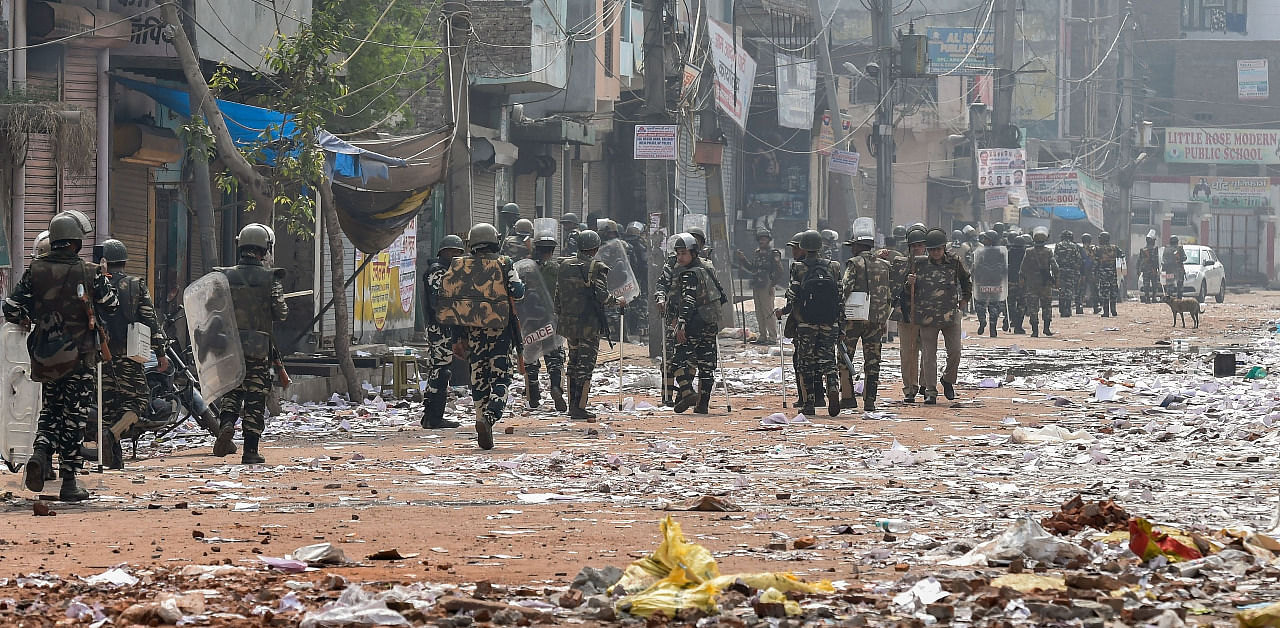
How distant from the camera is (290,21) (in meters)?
20.2

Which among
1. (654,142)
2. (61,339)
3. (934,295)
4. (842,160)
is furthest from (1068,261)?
(61,339)

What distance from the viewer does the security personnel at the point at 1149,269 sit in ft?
146

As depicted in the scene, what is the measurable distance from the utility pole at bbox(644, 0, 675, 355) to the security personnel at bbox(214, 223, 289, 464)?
1107 cm

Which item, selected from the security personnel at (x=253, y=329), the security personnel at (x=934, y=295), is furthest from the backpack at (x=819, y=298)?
the security personnel at (x=253, y=329)

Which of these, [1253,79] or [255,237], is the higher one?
[1253,79]

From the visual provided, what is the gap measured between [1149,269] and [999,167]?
18.0 ft

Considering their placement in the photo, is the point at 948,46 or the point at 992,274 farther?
the point at 948,46

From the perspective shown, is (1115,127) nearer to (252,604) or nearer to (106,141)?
(106,141)

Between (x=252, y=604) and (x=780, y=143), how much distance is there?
1644 inches

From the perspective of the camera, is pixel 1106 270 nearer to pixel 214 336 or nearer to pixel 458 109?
pixel 458 109

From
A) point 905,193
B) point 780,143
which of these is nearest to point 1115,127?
point 905,193

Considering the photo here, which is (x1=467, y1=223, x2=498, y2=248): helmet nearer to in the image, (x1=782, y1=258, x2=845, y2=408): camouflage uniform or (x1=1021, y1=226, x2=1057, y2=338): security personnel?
(x1=782, y1=258, x2=845, y2=408): camouflage uniform

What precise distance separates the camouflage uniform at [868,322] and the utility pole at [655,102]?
6.39 m

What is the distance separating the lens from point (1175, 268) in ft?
145
